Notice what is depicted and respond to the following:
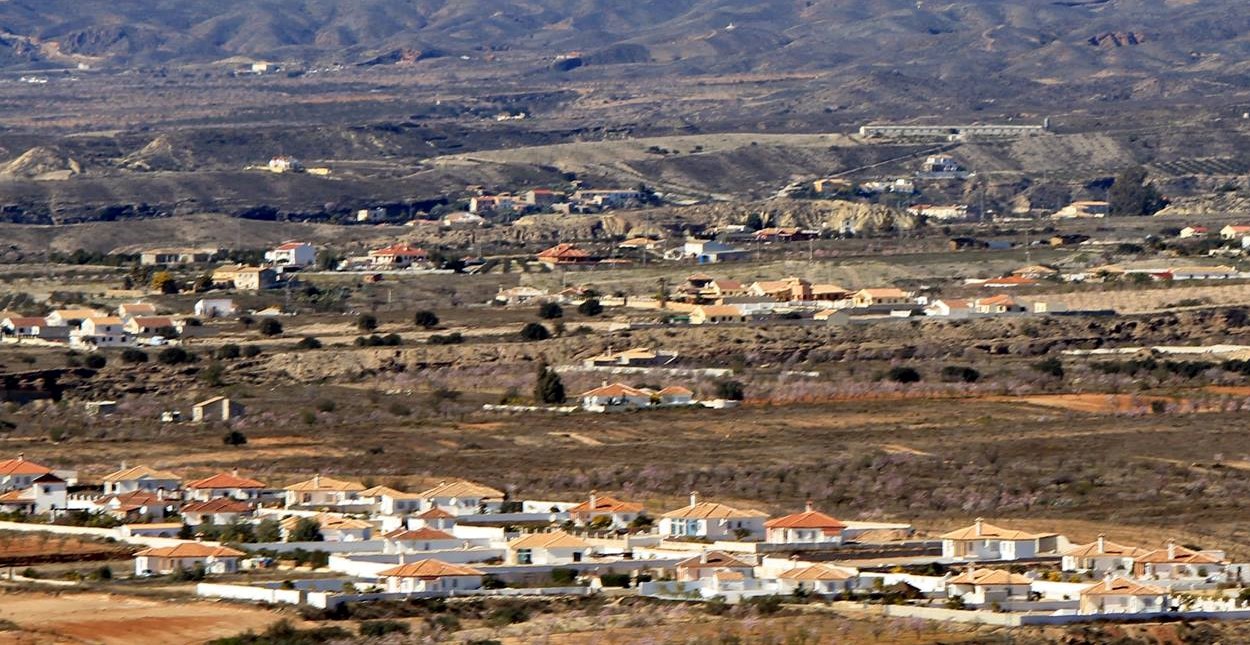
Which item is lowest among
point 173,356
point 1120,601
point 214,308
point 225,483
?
point 1120,601

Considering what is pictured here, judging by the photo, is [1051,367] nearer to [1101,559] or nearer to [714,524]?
[714,524]

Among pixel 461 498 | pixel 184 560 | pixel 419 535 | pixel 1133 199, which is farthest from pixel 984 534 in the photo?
pixel 1133 199

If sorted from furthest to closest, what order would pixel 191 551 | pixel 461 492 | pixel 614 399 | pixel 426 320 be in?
1. pixel 426 320
2. pixel 614 399
3. pixel 461 492
4. pixel 191 551

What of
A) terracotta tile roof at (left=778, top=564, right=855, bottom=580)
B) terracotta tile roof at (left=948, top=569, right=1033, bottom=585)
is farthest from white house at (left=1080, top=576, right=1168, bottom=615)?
terracotta tile roof at (left=778, top=564, right=855, bottom=580)

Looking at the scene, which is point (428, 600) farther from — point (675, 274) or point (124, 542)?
point (675, 274)

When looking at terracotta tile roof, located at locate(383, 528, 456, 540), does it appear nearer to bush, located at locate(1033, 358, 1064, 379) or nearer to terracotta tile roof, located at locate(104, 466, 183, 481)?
terracotta tile roof, located at locate(104, 466, 183, 481)
